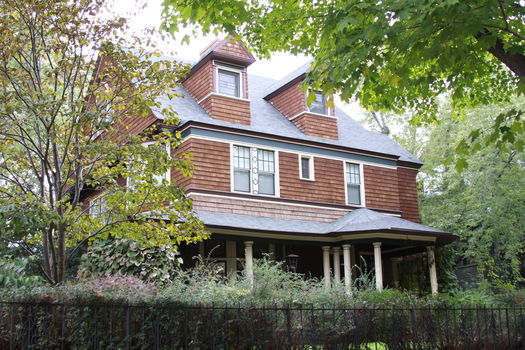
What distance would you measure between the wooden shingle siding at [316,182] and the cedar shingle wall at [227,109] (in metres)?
1.87

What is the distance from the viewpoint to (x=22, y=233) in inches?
306

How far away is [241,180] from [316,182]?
311 cm

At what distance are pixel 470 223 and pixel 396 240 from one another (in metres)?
7.67

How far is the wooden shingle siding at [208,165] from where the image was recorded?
18141 millimetres

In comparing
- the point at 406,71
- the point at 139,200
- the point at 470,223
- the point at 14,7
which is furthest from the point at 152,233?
the point at 470,223

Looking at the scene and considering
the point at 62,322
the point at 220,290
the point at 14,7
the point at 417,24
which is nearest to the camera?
the point at 62,322

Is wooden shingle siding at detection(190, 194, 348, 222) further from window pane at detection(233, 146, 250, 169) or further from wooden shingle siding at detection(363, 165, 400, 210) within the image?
wooden shingle siding at detection(363, 165, 400, 210)

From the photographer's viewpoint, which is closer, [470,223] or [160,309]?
[160,309]

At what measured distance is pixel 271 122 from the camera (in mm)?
21500

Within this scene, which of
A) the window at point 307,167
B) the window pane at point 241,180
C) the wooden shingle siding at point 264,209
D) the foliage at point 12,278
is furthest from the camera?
the window at point 307,167

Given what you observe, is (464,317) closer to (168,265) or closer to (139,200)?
(139,200)

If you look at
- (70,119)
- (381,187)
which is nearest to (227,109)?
(381,187)

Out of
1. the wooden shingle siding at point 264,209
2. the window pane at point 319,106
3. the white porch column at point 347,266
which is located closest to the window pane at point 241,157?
the wooden shingle siding at point 264,209

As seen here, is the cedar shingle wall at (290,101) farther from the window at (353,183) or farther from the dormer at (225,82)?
the window at (353,183)
